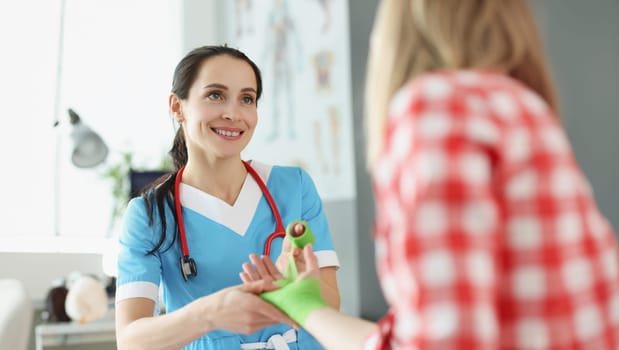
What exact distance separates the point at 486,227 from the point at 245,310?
624mm

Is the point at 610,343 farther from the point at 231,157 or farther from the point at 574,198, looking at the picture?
the point at 231,157

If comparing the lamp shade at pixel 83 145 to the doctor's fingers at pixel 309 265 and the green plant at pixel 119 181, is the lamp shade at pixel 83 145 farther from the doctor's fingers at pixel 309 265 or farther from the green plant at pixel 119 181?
the doctor's fingers at pixel 309 265

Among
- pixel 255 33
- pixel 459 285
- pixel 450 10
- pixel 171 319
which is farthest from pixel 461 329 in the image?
pixel 255 33

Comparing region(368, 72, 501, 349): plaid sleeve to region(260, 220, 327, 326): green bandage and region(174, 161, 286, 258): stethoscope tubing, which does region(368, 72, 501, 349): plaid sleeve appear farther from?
region(174, 161, 286, 258): stethoscope tubing

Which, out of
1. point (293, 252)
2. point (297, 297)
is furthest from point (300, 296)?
point (293, 252)

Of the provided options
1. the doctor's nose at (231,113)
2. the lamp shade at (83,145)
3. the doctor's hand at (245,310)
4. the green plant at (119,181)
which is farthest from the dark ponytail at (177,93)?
the green plant at (119,181)

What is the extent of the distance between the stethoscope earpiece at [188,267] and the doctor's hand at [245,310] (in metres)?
0.22

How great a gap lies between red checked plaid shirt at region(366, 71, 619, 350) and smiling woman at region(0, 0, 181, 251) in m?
3.09

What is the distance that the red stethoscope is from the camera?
1.54m

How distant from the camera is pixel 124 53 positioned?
4.08m

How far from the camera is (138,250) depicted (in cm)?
154

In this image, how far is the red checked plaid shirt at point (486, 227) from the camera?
2.27 feet

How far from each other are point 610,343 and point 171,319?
0.80m

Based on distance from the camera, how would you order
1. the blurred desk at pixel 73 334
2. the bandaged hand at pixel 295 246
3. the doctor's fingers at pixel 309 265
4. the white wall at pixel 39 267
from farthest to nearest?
the white wall at pixel 39 267 → the blurred desk at pixel 73 334 → the bandaged hand at pixel 295 246 → the doctor's fingers at pixel 309 265
